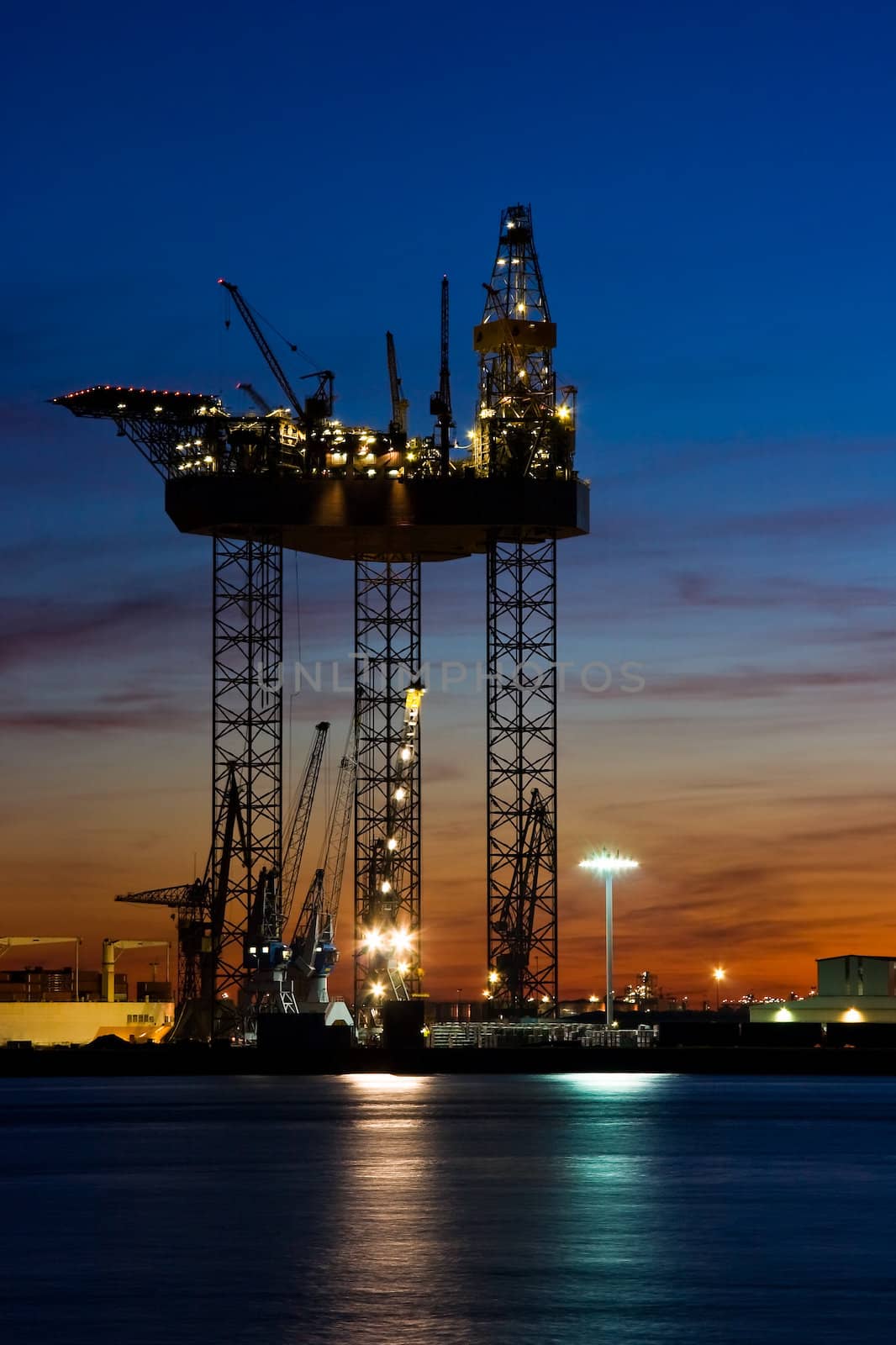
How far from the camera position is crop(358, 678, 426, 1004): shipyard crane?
138 metres

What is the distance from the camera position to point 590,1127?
73.9m

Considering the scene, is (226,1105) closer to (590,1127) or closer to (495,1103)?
(495,1103)

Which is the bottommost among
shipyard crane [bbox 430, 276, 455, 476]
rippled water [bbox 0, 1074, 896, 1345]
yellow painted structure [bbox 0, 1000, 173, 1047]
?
rippled water [bbox 0, 1074, 896, 1345]

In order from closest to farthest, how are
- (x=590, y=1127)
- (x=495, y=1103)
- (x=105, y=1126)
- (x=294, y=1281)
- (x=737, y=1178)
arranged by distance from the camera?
(x=294, y=1281) < (x=737, y=1178) < (x=590, y=1127) < (x=105, y=1126) < (x=495, y=1103)

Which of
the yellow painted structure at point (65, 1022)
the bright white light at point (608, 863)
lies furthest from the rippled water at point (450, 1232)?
the yellow painted structure at point (65, 1022)

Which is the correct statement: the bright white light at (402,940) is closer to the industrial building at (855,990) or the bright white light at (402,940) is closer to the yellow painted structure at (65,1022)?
the industrial building at (855,990)

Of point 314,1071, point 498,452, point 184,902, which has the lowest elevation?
point 314,1071

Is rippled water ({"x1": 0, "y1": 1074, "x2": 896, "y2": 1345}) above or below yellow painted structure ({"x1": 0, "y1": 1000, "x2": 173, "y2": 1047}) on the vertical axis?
below

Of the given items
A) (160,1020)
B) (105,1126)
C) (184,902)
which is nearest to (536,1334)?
(105,1126)

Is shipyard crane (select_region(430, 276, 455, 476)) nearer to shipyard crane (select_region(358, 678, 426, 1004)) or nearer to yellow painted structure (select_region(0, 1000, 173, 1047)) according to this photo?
shipyard crane (select_region(358, 678, 426, 1004))

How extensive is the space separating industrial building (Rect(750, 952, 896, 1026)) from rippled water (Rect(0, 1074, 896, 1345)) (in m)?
72.7

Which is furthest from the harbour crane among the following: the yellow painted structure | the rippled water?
the rippled water

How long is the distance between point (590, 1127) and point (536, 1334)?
48.5 metres

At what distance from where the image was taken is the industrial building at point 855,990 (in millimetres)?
152375
